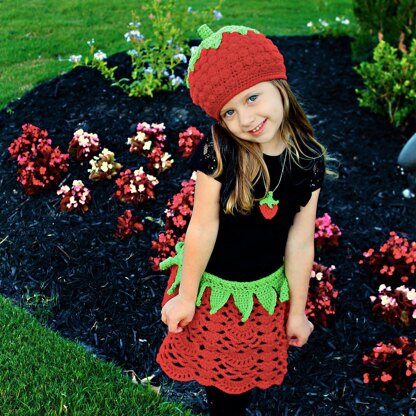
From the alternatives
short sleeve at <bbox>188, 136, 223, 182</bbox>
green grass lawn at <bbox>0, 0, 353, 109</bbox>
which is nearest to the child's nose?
short sleeve at <bbox>188, 136, 223, 182</bbox>

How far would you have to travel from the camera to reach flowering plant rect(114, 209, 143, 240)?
414cm

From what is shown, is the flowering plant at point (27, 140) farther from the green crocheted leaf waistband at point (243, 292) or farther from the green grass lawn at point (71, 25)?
the green crocheted leaf waistband at point (243, 292)

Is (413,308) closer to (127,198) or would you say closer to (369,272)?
(369,272)

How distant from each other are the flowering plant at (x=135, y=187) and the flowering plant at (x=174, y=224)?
0.26 m

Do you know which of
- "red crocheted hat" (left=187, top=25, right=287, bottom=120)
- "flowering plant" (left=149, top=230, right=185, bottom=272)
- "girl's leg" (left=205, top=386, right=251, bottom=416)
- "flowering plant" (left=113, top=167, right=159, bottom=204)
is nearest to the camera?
"red crocheted hat" (left=187, top=25, right=287, bottom=120)

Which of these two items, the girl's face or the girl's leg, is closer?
the girl's face

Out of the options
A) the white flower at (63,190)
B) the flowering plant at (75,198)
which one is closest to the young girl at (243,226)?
the flowering plant at (75,198)

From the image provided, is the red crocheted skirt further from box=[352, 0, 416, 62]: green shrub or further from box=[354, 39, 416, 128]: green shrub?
box=[352, 0, 416, 62]: green shrub

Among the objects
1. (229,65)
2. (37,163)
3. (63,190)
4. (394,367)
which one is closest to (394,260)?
(394,367)

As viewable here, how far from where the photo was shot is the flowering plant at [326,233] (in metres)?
3.94

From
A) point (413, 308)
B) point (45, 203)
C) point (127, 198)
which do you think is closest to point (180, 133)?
point (127, 198)

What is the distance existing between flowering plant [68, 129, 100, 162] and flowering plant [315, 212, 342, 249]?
6.18ft

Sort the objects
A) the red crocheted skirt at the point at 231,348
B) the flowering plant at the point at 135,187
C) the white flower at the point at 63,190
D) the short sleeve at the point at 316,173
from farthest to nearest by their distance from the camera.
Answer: the white flower at the point at 63,190 → the flowering plant at the point at 135,187 → the red crocheted skirt at the point at 231,348 → the short sleeve at the point at 316,173

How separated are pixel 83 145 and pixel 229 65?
2938mm
